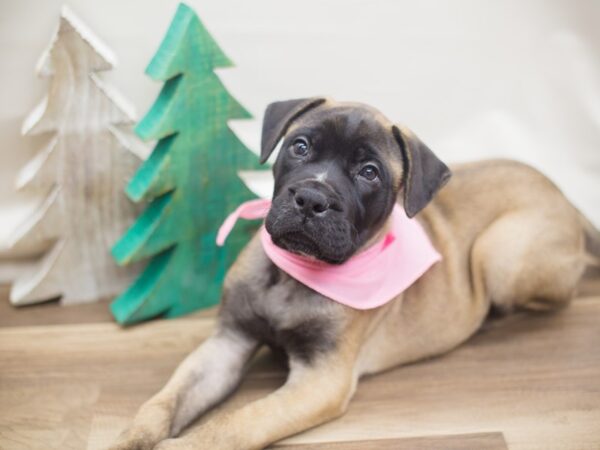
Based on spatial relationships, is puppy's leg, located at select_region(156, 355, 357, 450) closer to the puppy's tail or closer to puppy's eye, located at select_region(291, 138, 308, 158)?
puppy's eye, located at select_region(291, 138, 308, 158)

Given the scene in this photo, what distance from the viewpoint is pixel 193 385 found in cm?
298

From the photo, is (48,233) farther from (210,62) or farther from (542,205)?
(542,205)

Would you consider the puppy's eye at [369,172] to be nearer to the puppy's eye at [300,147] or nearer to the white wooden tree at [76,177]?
the puppy's eye at [300,147]

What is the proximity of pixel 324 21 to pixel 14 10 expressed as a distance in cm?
132

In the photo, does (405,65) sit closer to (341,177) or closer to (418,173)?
(418,173)

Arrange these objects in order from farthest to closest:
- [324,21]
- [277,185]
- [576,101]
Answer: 1. [576,101]
2. [324,21]
3. [277,185]

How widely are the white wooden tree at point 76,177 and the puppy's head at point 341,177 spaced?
874mm

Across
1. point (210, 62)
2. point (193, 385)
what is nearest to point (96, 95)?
point (210, 62)

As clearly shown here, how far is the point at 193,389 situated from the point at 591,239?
1.99 m

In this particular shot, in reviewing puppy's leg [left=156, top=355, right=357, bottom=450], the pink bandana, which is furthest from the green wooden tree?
puppy's leg [left=156, top=355, right=357, bottom=450]

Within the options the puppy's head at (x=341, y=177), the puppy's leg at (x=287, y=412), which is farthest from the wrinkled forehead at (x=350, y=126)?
the puppy's leg at (x=287, y=412)

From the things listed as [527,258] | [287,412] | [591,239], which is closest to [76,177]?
[287,412]

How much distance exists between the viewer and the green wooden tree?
3266 millimetres

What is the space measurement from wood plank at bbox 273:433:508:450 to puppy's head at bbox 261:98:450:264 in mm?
638
